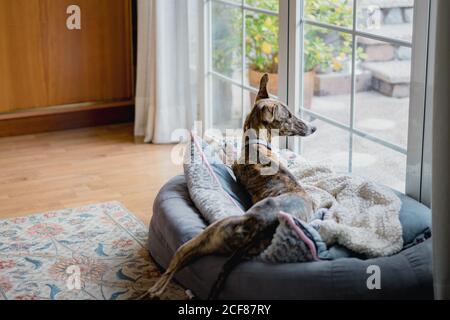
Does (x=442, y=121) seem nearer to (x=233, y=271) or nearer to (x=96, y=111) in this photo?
(x=233, y=271)

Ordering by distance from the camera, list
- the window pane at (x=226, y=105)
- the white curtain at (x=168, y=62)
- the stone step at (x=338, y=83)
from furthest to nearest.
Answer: the white curtain at (x=168, y=62) → the window pane at (x=226, y=105) → the stone step at (x=338, y=83)

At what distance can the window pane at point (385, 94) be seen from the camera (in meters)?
2.91

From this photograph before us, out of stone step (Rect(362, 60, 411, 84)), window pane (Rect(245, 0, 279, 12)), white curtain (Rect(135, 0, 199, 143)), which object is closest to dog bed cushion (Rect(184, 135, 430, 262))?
stone step (Rect(362, 60, 411, 84))

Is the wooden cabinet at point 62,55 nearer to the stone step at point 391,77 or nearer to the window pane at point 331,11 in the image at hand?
the window pane at point 331,11

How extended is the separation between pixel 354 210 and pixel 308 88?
951 millimetres

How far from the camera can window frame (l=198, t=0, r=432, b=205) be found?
273cm

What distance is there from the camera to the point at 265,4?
12.7 feet

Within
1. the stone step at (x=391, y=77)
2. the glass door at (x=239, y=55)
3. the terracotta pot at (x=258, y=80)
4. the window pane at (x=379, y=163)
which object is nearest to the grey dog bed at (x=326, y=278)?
the window pane at (x=379, y=163)

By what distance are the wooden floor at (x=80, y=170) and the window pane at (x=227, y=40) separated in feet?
2.01

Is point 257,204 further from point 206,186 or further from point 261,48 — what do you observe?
point 261,48

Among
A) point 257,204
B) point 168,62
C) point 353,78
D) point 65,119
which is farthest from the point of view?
point 65,119

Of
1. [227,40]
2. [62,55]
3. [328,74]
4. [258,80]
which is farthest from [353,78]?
[62,55]

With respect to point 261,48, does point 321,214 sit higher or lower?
lower
